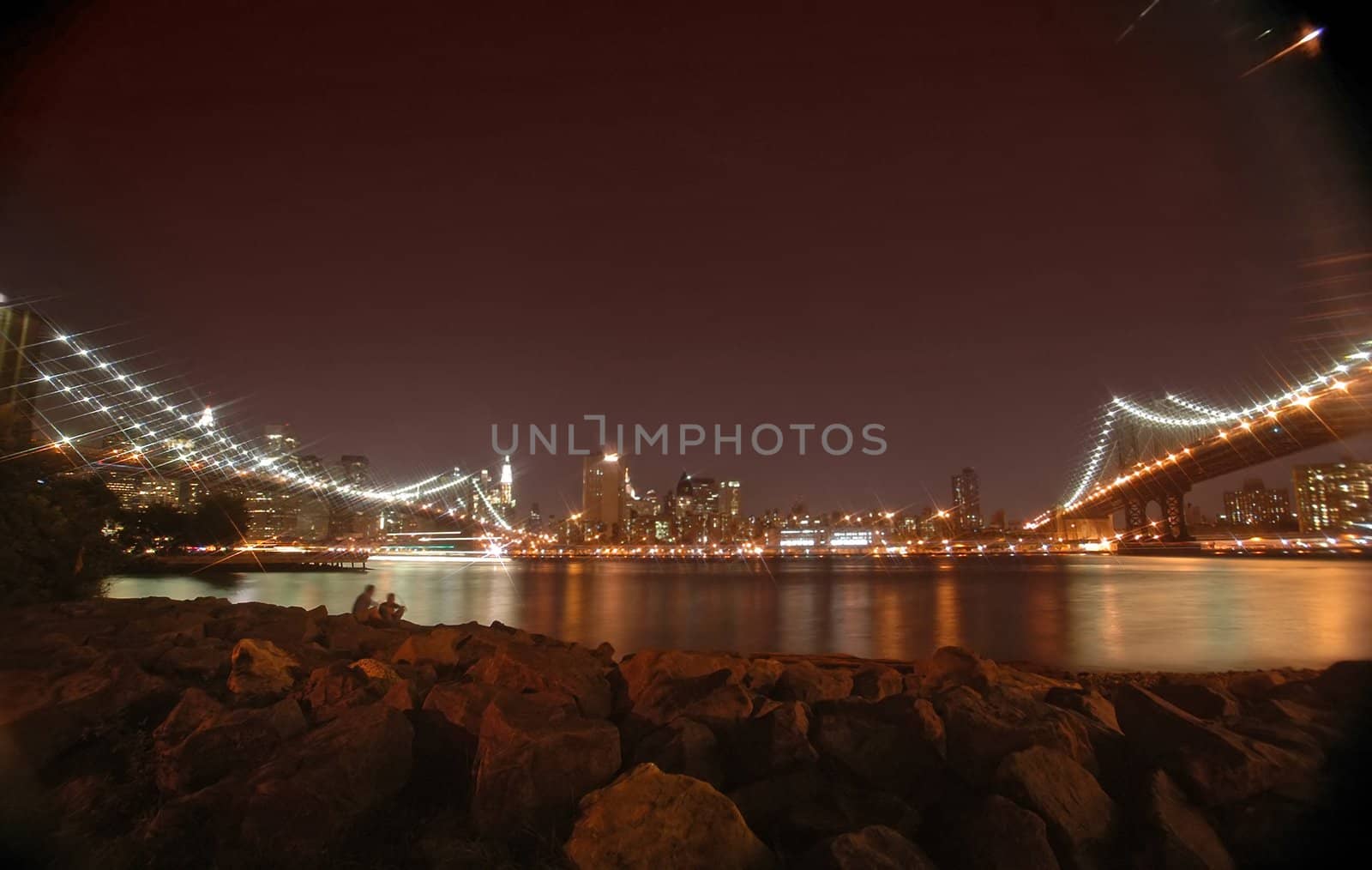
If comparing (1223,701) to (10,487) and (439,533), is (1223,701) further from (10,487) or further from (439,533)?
(439,533)

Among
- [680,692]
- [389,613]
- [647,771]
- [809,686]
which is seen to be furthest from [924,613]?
[647,771]

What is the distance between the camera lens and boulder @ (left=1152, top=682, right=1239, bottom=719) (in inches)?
172

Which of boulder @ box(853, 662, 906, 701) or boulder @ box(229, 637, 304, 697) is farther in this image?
boulder @ box(853, 662, 906, 701)

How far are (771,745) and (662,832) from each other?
1.09 metres

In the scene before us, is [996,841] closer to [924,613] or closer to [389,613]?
[389,613]

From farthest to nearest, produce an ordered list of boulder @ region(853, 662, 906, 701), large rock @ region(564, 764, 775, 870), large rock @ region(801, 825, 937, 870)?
boulder @ region(853, 662, 906, 701), large rock @ region(564, 764, 775, 870), large rock @ region(801, 825, 937, 870)

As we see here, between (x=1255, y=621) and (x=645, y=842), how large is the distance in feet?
80.5

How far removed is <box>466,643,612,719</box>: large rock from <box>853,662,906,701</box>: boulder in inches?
65.8

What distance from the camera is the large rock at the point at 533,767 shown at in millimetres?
3128

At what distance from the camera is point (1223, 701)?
174 inches

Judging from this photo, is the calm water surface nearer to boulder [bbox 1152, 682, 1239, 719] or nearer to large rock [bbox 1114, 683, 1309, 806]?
boulder [bbox 1152, 682, 1239, 719]

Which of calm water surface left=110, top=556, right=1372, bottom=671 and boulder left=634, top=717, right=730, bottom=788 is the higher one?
boulder left=634, top=717, right=730, bottom=788

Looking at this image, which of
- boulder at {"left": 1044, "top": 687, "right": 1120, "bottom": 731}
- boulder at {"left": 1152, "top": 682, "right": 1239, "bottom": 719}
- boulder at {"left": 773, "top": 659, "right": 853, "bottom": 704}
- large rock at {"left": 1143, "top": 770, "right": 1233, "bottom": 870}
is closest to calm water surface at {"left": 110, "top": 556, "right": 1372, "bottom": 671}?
boulder at {"left": 1152, "top": 682, "right": 1239, "bottom": 719}

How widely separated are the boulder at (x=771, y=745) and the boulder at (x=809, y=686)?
0.91 m
